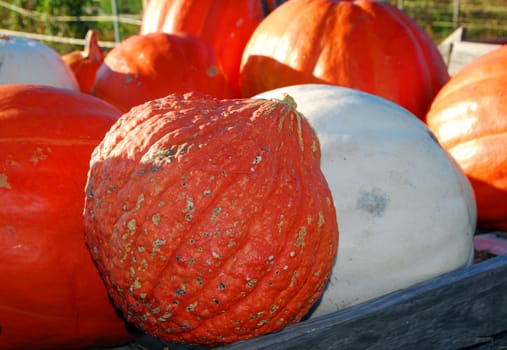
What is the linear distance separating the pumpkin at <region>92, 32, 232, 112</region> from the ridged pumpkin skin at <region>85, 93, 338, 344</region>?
109 centimetres

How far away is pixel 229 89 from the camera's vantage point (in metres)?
2.58

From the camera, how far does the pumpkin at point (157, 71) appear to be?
237 cm

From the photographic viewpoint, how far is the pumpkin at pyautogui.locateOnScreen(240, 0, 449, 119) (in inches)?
89.6

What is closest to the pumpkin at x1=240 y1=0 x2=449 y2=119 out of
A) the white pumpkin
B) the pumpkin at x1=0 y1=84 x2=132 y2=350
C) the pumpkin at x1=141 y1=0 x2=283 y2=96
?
the pumpkin at x1=141 y1=0 x2=283 y2=96

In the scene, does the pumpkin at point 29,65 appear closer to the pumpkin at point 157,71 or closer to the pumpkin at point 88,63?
the pumpkin at point 157,71

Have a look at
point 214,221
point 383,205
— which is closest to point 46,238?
point 214,221

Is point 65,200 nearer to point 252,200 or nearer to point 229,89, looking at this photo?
point 252,200

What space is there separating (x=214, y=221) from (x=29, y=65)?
4.77 feet

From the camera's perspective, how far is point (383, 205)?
1.55 metres

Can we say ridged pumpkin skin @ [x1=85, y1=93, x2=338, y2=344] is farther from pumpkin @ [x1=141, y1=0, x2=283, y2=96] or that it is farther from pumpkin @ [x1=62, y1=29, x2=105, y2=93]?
pumpkin @ [x1=62, y1=29, x2=105, y2=93]

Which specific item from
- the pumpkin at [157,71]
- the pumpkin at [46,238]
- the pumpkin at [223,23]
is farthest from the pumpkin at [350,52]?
the pumpkin at [46,238]

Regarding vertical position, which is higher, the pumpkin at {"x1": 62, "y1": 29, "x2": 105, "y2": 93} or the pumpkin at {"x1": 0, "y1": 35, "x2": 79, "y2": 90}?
the pumpkin at {"x1": 0, "y1": 35, "x2": 79, "y2": 90}

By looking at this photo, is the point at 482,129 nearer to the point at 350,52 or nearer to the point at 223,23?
the point at 350,52

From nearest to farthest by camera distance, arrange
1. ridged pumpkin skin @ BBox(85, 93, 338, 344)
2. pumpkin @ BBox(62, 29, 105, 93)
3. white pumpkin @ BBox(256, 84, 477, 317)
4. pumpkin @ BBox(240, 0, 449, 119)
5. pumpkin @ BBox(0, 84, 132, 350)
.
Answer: ridged pumpkin skin @ BBox(85, 93, 338, 344) < pumpkin @ BBox(0, 84, 132, 350) < white pumpkin @ BBox(256, 84, 477, 317) < pumpkin @ BBox(240, 0, 449, 119) < pumpkin @ BBox(62, 29, 105, 93)
